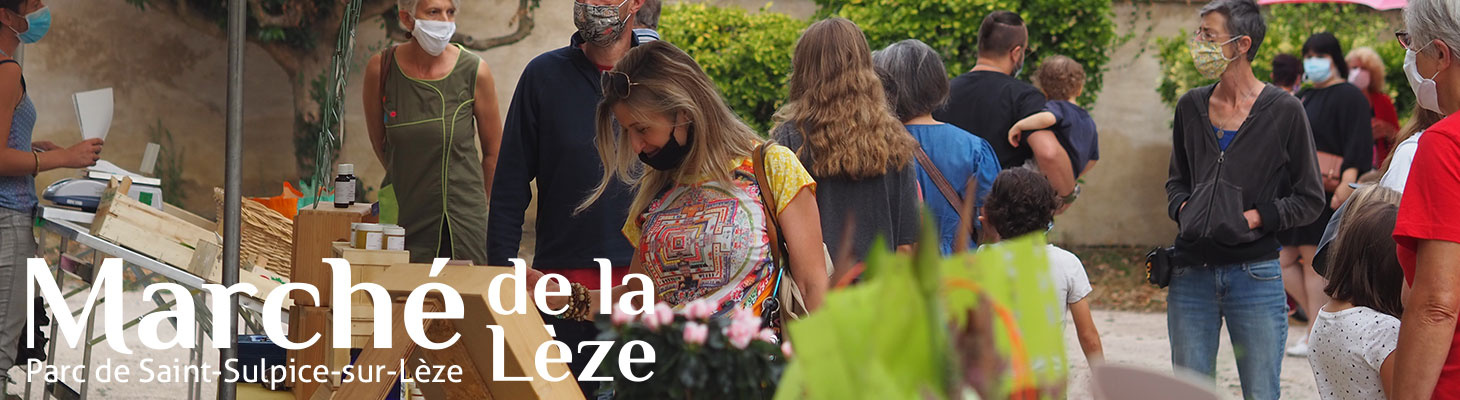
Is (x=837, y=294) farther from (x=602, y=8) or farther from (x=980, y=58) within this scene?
(x=980, y=58)

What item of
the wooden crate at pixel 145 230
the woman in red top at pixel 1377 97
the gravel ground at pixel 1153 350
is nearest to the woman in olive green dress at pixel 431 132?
the wooden crate at pixel 145 230

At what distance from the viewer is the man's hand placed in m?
3.71

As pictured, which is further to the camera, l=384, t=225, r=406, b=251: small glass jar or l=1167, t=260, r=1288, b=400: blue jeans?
l=1167, t=260, r=1288, b=400: blue jeans

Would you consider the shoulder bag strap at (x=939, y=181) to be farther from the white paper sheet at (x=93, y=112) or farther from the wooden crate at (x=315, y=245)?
the white paper sheet at (x=93, y=112)

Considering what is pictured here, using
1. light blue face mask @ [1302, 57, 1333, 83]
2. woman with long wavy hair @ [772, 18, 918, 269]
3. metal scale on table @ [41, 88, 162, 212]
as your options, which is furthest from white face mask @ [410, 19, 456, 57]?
light blue face mask @ [1302, 57, 1333, 83]

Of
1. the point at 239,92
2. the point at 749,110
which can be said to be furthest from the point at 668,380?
the point at 749,110

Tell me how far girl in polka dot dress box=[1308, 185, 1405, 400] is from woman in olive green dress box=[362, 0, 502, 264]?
2347 millimetres

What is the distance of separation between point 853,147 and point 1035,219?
0.58m

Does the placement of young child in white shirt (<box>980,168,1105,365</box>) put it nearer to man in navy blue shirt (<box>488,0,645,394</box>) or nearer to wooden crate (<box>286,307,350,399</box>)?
man in navy blue shirt (<box>488,0,645,394</box>)

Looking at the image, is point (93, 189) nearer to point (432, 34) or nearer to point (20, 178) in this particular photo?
point (20, 178)

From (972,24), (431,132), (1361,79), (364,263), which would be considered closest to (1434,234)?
(364,263)

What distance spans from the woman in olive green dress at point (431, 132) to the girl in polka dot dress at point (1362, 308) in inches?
92.4

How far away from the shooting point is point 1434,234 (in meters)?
2.04

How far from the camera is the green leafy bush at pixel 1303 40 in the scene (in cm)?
1030
